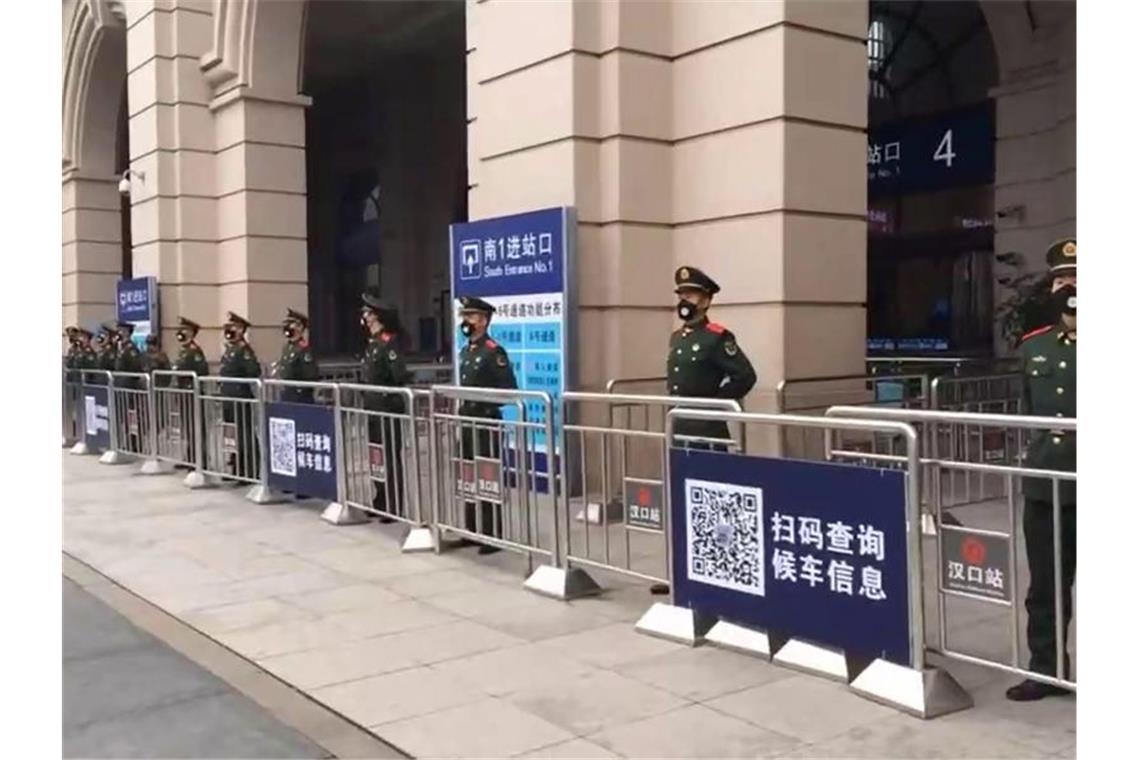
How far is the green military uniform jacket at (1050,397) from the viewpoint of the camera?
162 inches

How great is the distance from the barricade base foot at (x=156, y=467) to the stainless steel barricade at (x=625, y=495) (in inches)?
243

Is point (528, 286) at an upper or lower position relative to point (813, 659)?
upper

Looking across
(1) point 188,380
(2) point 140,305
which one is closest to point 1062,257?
(1) point 188,380

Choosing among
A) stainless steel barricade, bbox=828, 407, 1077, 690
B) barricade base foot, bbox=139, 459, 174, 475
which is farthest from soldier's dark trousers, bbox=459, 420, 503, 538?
barricade base foot, bbox=139, 459, 174, 475

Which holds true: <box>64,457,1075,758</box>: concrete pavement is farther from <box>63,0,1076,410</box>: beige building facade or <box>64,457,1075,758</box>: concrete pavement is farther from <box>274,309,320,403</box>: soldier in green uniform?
<box>63,0,1076,410</box>: beige building facade

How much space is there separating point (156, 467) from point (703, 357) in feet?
25.0

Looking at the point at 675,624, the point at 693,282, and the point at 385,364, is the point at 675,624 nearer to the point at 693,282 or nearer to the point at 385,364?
the point at 693,282

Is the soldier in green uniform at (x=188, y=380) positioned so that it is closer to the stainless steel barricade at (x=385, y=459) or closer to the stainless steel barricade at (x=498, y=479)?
the stainless steel barricade at (x=385, y=459)

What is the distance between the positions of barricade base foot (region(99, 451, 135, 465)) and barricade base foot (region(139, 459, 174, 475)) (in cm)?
85

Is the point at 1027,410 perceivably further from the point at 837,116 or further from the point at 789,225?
the point at 837,116

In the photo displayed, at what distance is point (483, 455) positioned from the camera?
668 centimetres

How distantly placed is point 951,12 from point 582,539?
13478mm

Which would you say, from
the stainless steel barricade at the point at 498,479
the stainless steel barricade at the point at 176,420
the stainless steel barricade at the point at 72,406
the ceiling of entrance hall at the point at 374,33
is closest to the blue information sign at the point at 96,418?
the stainless steel barricade at the point at 72,406

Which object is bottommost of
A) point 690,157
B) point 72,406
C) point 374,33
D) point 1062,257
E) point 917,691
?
point 917,691
